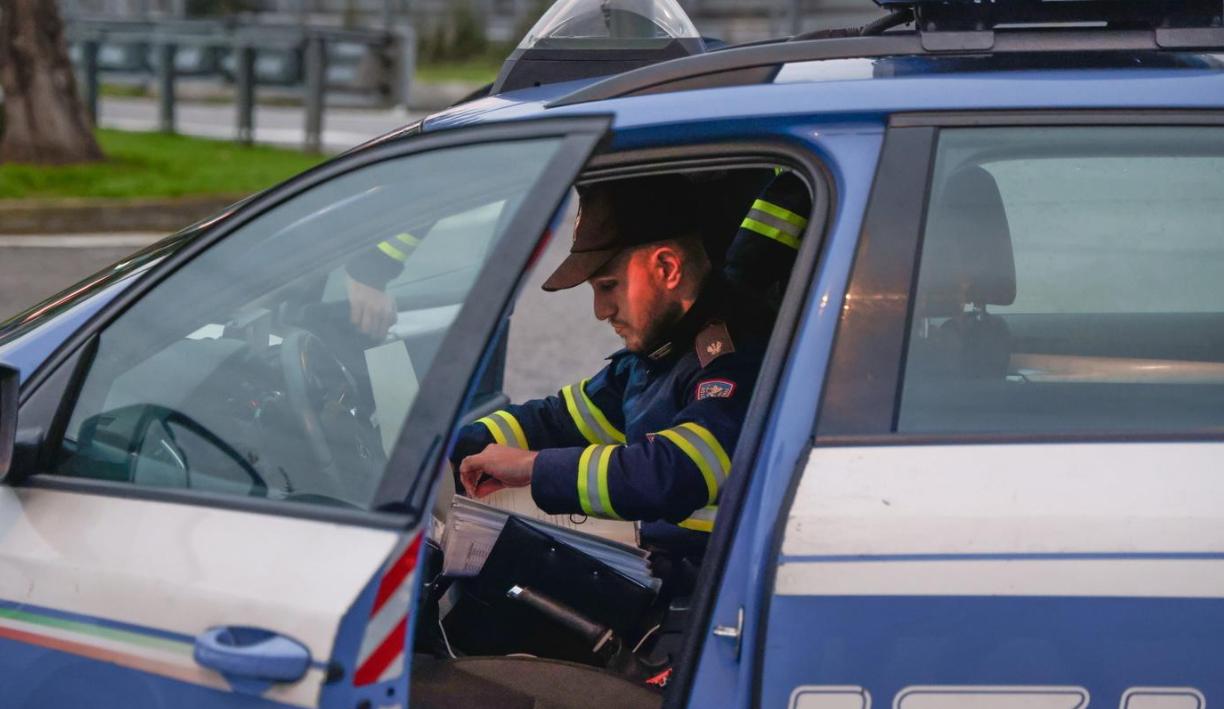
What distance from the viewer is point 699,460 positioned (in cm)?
247

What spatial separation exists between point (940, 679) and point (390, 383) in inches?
34.0

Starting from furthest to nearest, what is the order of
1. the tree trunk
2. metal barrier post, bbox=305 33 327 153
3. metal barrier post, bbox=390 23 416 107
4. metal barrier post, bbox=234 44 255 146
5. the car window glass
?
metal barrier post, bbox=390 23 416 107 → metal barrier post, bbox=234 44 255 146 → metal barrier post, bbox=305 33 327 153 → the tree trunk → the car window glass

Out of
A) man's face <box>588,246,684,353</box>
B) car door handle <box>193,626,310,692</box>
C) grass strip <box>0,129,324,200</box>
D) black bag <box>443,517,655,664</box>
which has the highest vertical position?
grass strip <box>0,129,324,200</box>

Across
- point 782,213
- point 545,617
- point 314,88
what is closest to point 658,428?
point 545,617

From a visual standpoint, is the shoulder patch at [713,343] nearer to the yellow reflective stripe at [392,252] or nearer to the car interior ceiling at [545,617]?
the car interior ceiling at [545,617]

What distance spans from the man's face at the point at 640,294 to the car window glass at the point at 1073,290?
80 cm

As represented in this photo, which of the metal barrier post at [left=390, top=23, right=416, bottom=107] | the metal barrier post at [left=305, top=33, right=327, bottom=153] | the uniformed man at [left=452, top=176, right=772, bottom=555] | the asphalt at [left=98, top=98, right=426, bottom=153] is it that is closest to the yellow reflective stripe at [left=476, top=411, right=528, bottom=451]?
the uniformed man at [left=452, top=176, right=772, bottom=555]

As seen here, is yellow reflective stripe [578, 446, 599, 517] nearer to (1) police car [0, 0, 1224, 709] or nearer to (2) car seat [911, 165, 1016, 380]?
(1) police car [0, 0, 1224, 709]

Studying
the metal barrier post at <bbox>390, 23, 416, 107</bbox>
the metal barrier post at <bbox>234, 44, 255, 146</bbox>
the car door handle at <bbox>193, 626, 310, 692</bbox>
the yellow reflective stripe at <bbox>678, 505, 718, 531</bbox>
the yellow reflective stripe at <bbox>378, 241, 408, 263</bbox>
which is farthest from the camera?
the metal barrier post at <bbox>390, 23, 416, 107</bbox>

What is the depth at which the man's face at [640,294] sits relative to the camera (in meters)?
2.77

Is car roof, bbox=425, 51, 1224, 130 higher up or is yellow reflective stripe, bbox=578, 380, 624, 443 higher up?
car roof, bbox=425, 51, 1224, 130

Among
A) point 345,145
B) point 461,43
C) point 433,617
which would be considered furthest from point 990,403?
point 461,43

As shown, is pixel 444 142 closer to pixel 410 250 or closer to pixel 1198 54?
pixel 410 250

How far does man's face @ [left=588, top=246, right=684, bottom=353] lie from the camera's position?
9.10 ft
